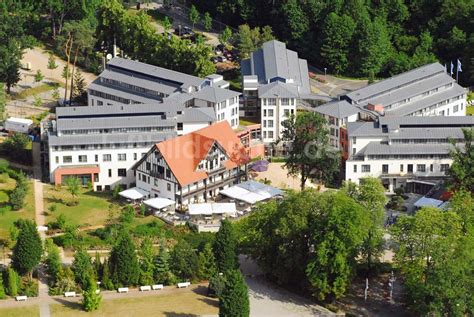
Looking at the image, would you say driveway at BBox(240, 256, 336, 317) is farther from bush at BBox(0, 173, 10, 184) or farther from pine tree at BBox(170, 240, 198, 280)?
bush at BBox(0, 173, 10, 184)

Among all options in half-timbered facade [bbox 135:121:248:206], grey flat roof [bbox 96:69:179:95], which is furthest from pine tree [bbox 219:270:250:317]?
grey flat roof [bbox 96:69:179:95]

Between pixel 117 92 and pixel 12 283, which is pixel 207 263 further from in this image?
pixel 117 92

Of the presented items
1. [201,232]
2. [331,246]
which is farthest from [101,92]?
[331,246]

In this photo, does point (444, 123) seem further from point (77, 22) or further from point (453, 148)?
point (77, 22)

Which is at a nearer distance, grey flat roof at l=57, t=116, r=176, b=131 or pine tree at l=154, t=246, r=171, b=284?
pine tree at l=154, t=246, r=171, b=284

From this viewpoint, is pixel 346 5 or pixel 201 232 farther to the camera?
pixel 346 5

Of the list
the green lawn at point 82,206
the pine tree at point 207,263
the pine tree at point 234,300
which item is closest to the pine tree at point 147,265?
the pine tree at point 207,263
